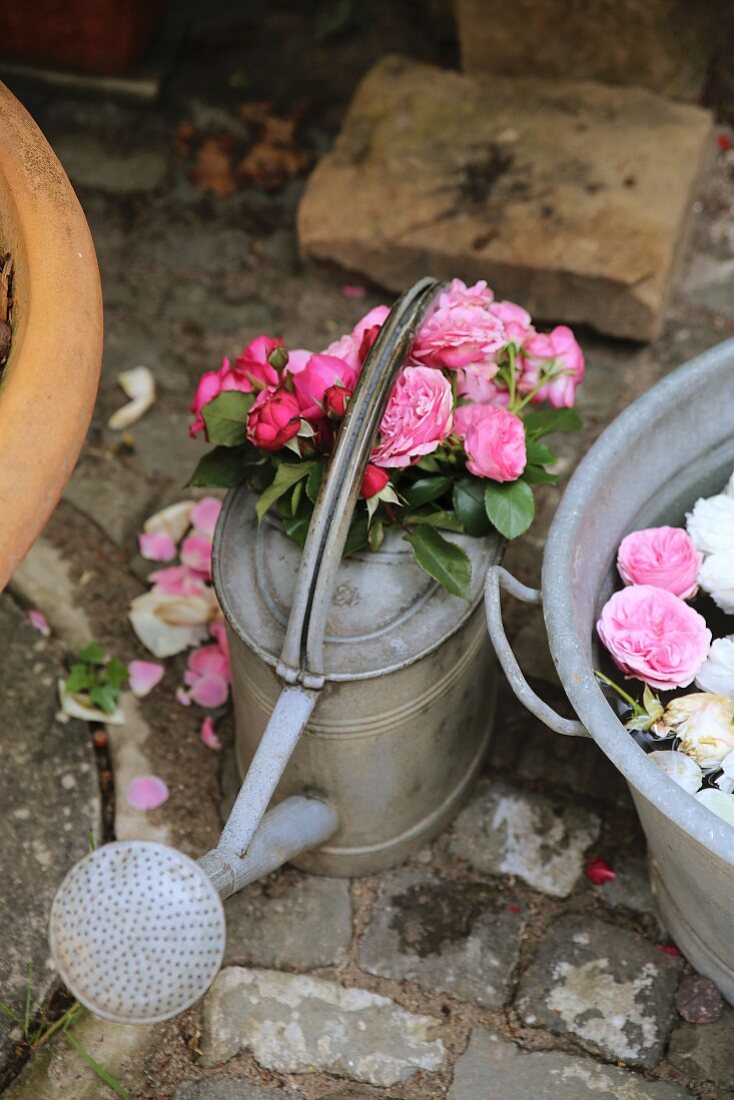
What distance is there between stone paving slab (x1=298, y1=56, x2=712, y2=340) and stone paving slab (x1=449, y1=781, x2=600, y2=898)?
109 centimetres

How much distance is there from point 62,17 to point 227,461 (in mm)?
1812

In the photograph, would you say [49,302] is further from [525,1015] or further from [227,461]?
[525,1015]

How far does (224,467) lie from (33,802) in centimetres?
66

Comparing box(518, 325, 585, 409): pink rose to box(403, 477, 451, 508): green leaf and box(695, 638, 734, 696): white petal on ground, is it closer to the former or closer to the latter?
box(403, 477, 451, 508): green leaf

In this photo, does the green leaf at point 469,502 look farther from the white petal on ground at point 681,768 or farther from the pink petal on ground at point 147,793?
the pink petal on ground at point 147,793

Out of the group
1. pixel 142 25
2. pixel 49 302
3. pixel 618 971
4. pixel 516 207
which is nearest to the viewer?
pixel 49 302

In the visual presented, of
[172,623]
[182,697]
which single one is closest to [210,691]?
[182,697]

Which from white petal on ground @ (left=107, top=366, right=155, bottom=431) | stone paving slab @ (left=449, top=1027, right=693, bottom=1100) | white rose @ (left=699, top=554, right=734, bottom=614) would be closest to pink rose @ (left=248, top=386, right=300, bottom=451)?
white rose @ (left=699, top=554, right=734, bottom=614)

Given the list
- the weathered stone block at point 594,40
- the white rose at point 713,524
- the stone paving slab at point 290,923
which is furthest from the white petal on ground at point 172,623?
the weathered stone block at point 594,40

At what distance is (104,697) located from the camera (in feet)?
6.35

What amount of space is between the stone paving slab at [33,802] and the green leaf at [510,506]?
83 cm

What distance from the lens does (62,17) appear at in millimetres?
2828

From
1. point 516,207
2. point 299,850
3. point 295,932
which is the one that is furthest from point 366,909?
point 516,207

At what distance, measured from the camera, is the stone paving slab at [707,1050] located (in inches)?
61.4
